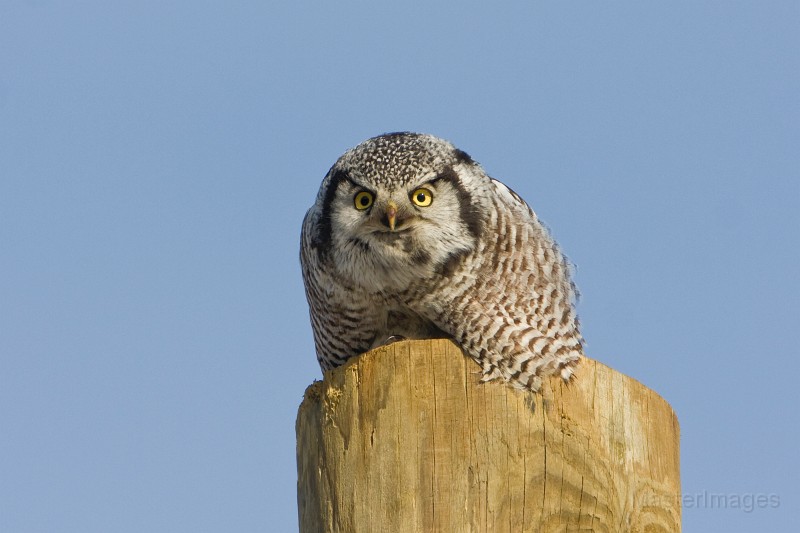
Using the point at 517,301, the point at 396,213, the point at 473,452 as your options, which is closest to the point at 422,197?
the point at 396,213

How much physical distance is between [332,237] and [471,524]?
209 centimetres

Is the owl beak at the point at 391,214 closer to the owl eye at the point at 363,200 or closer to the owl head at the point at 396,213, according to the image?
the owl head at the point at 396,213

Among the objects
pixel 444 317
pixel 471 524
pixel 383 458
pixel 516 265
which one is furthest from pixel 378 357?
pixel 516 265

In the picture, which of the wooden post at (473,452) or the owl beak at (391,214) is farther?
the owl beak at (391,214)

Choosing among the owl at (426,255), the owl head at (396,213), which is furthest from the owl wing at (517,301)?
the owl head at (396,213)

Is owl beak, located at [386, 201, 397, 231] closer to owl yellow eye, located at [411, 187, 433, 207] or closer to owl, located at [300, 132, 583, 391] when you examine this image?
owl, located at [300, 132, 583, 391]

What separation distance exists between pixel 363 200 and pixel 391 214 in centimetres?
26

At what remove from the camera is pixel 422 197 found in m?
5.39

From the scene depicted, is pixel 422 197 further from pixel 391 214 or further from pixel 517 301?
pixel 517 301

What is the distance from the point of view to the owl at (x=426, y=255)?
17.2ft

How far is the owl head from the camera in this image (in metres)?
5.27

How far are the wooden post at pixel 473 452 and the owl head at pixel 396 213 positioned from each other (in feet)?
3.66

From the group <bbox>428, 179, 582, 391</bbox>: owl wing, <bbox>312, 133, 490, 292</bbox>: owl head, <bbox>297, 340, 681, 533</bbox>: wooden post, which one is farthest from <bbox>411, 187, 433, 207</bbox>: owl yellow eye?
<bbox>297, 340, 681, 533</bbox>: wooden post

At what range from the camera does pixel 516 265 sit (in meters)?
5.41
